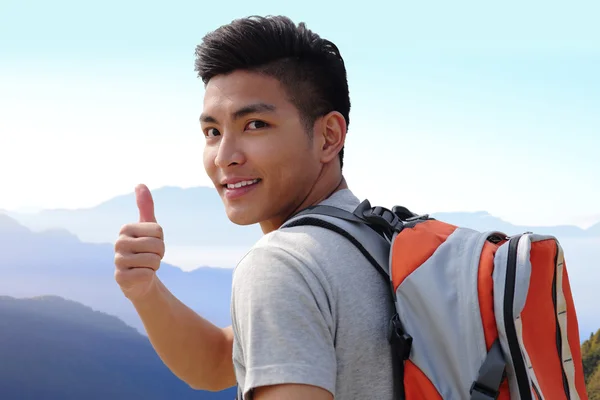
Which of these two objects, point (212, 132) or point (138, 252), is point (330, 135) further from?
point (138, 252)

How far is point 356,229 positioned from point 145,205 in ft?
3.06

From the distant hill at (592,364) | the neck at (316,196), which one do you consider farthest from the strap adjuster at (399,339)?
the distant hill at (592,364)

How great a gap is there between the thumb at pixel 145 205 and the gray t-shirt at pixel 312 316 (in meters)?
0.71

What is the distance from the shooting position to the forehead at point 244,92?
2.68m

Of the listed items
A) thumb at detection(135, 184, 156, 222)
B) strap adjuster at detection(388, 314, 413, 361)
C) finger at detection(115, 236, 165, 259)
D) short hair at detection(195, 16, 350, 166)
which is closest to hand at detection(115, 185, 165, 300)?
finger at detection(115, 236, 165, 259)

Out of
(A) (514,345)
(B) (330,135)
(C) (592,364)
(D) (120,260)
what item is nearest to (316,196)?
(B) (330,135)

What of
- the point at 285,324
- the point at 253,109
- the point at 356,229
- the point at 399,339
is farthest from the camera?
the point at 253,109

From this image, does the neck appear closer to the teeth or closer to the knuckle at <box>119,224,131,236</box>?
the teeth

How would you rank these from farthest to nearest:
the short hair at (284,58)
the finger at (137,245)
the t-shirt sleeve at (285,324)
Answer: the short hair at (284,58) < the finger at (137,245) < the t-shirt sleeve at (285,324)

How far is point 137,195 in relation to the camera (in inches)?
115

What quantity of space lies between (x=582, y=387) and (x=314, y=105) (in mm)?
1391

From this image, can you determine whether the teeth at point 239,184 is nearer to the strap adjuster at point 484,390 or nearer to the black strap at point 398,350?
the black strap at point 398,350

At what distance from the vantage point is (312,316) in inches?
82.0

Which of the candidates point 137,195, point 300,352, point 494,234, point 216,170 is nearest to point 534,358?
point 494,234
